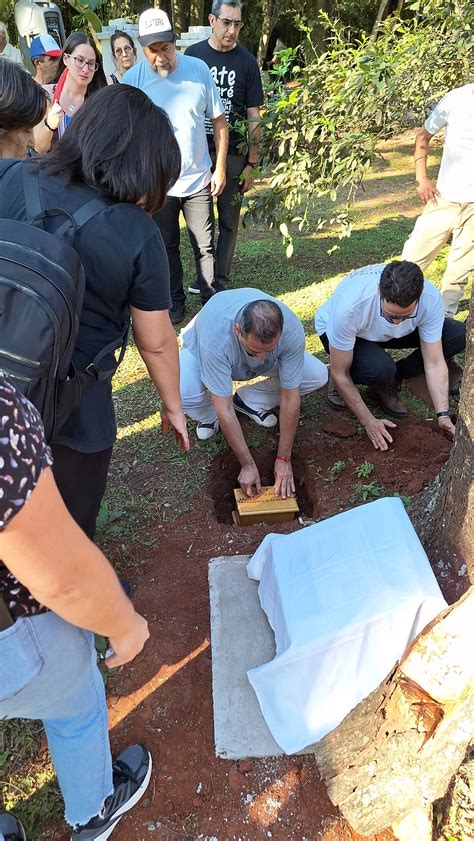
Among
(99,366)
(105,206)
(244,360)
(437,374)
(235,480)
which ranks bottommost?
(235,480)

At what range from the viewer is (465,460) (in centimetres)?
201

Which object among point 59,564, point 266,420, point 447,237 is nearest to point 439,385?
point 266,420

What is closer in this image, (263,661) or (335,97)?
(263,661)

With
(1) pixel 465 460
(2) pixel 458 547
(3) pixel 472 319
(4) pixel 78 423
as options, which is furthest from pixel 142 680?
(3) pixel 472 319

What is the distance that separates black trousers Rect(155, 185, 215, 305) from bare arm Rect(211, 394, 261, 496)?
1582 millimetres

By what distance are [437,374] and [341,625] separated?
1810 mm

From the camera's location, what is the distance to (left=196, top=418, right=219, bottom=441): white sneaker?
3.38 metres

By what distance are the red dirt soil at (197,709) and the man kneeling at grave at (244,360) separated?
267 millimetres

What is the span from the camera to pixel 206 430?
3.39m

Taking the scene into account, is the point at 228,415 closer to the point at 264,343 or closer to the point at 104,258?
the point at 264,343

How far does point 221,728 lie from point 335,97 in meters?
3.61

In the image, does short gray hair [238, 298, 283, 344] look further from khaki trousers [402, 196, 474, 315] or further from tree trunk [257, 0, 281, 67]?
tree trunk [257, 0, 281, 67]

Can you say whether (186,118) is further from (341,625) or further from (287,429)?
(341,625)

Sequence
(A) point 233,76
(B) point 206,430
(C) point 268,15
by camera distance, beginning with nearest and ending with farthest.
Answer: (B) point 206,430
(A) point 233,76
(C) point 268,15
